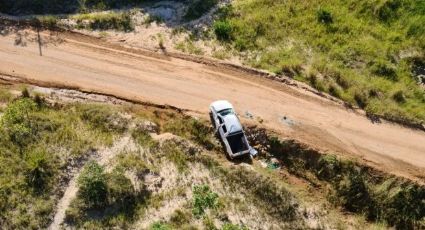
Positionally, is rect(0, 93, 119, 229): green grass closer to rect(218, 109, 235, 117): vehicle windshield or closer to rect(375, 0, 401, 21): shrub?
rect(218, 109, 235, 117): vehicle windshield

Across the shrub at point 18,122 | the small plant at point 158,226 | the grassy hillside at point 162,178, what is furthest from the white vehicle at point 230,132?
the shrub at point 18,122

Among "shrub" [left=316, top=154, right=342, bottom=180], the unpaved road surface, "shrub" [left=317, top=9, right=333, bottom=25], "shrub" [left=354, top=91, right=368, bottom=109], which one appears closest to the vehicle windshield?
the unpaved road surface

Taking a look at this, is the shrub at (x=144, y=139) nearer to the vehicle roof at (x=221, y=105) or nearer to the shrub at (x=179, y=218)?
the vehicle roof at (x=221, y=105)

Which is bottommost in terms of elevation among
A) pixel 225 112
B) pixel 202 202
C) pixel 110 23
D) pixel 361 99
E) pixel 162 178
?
pixel 202 202

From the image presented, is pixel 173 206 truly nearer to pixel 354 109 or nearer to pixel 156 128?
pixel 156 128

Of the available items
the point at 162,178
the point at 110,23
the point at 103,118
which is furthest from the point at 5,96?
the point at 162,178

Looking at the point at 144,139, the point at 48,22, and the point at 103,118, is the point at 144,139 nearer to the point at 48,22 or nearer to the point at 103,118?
the point at 103,118
